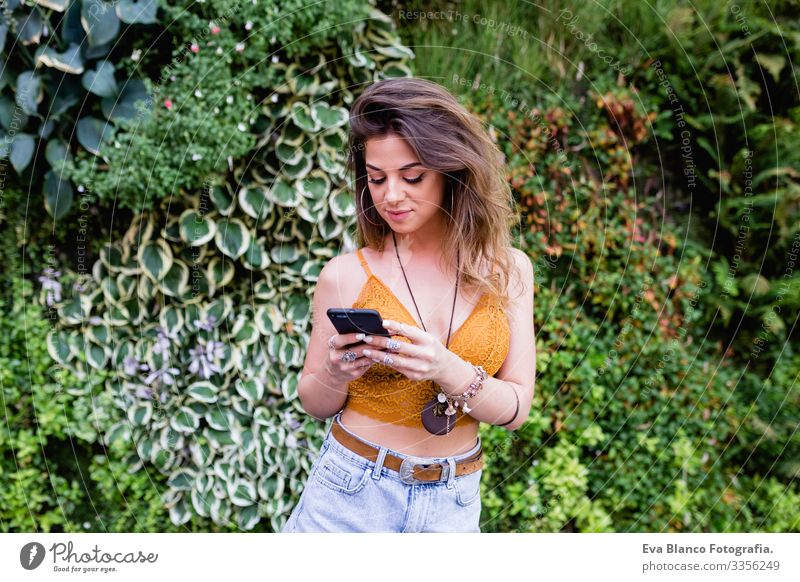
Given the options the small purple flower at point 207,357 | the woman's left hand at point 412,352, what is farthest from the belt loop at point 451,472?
the small purple flower at point 207,357

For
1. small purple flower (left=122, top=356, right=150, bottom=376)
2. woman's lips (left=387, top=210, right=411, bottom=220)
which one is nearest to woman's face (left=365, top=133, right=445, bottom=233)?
woman's lips (left=387, top=210, right=411, bottom=220)

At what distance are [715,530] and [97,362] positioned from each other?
2.55m

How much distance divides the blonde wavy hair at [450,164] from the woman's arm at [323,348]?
16 cm

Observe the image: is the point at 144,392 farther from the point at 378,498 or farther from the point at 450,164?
the point at 450,164

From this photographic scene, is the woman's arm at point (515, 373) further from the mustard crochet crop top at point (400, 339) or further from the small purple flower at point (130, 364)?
the small purple flower at point (130, 364)

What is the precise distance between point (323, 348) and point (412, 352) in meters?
0.27

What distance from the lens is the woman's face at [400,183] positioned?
1.38 metres

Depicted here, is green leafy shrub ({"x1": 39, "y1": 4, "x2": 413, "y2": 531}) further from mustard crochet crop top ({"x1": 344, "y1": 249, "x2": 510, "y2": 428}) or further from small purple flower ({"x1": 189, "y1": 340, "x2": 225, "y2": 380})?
mustard crochet crop top ({"x1": 344, "y1": 249, "x2": 510, "y2": 428})

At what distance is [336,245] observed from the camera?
245cm

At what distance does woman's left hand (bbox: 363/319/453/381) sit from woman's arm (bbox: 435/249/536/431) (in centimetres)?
8

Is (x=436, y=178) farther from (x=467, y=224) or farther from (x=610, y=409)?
(x=610, y=409)

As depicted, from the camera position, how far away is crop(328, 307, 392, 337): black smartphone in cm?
126

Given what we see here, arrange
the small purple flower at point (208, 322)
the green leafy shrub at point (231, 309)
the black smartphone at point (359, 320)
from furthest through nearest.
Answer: the small purple flower at point (208, 322) < the green leafy shrub at point (231, 309) < the black smartphone at point (359, 320)

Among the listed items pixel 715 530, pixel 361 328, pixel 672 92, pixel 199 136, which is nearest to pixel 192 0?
pixel 199 136
